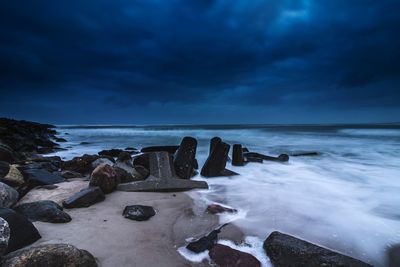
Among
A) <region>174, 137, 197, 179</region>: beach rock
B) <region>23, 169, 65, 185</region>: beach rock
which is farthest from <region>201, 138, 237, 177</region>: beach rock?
<region>23, 169, 65, 185</region>: beach rock

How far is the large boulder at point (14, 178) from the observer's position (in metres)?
3.96

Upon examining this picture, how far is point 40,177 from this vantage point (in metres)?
4.45

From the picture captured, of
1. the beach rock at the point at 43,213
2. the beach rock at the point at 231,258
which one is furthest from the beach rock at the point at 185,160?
the beach rock at the point at 231,258

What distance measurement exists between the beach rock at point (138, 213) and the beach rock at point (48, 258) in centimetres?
114

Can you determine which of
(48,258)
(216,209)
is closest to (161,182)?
(216,209)

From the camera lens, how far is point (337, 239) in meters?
2.88

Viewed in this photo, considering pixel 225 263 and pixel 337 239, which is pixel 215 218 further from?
pixel 337 239

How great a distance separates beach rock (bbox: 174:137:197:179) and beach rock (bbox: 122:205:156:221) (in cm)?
220

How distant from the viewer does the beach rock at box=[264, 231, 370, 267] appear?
6.94ft

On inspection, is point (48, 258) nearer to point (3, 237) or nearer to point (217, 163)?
point (3, 237)

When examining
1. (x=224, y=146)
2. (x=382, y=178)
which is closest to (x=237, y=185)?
(x=224, y=146)

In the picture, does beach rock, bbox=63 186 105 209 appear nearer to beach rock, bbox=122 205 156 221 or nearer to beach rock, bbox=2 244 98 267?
beach rock, bbox=122 205 156 221

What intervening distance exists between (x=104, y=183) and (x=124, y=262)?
2.15 metres

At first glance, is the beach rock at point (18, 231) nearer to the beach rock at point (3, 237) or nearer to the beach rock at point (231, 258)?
the beach rock at point (3, 237)
